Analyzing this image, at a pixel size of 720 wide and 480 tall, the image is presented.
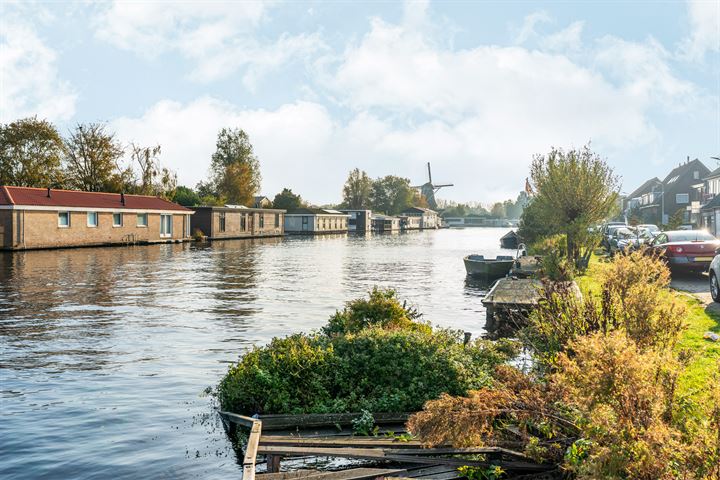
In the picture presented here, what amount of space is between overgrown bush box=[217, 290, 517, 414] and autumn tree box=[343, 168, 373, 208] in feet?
530

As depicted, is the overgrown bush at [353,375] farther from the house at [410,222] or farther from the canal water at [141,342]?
the house at [410,222]

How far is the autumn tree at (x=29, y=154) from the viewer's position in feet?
240

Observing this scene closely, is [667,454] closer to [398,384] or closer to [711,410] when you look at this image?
[711,410]

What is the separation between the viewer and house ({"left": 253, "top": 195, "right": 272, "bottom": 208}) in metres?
122

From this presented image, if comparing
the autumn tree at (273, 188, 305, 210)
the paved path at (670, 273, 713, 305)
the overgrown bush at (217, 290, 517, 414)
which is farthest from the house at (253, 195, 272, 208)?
the overgrown bush at (217, 290, 517, 414)

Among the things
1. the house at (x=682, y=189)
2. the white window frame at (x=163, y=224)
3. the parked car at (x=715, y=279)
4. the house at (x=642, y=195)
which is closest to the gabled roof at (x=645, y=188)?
the house at (x=642, y=195)

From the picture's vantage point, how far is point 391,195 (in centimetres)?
18900

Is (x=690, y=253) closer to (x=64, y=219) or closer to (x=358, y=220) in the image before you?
(x=64, y=219)

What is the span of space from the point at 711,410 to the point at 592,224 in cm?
2804

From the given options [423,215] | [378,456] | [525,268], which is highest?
[423,215]

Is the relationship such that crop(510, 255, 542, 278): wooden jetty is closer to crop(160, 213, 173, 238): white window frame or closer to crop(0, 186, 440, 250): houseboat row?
crop(0, 186, 440, 250): houseboat row

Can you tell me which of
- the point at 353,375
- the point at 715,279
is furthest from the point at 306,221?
the point at 353,375

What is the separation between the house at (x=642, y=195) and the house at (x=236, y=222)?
6704 centimetres

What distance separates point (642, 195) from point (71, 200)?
11705 cm
